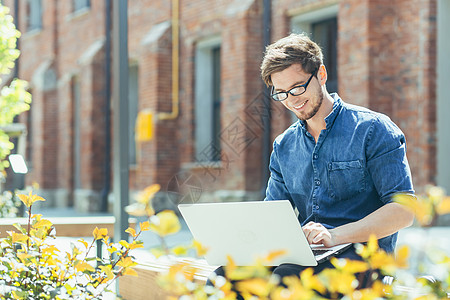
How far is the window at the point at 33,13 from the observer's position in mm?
19531

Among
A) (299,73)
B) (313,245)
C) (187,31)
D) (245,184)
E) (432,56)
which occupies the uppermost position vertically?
(187,31)

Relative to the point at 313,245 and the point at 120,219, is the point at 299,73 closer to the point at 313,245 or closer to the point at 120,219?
the point at 313,245

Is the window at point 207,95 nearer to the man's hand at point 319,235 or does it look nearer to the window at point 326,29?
the window at point 326,29

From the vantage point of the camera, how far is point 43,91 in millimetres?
18031

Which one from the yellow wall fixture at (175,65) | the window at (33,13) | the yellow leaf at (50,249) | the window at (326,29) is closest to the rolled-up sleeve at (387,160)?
the yellow leaf at (50,249)

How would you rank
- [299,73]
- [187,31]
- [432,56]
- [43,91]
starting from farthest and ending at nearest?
1. [43,91]
2. [187,31]
3. [432,56]
4. [299,73]

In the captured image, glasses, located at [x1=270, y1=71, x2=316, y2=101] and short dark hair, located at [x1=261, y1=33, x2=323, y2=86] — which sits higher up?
short dark hair, located at [x1=261, y1=33, x2=323, y2=86]

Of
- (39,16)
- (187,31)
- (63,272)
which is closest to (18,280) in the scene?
(63,272)

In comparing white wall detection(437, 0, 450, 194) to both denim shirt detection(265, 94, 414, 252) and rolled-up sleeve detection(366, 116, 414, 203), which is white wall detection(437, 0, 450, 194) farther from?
rolled-up sleeve detection(366, 116, 414, 203)

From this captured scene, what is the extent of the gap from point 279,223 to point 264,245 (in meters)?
0.11

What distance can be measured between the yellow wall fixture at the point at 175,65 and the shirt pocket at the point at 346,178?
1067cm

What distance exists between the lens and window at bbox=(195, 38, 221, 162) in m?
13.0

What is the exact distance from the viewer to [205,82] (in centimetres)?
1305

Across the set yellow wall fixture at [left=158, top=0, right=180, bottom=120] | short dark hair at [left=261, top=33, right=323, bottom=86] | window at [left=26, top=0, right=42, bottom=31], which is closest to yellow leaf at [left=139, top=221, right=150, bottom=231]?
short dark hair at [left=261, top=33, right=323, bottom=86]
